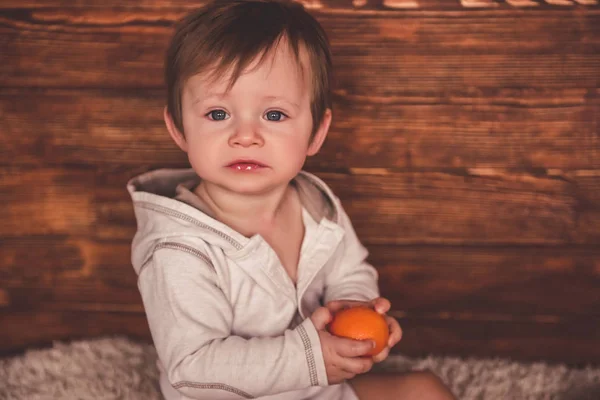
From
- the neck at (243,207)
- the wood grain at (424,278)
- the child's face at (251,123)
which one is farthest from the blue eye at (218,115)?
the wood grain at (424,278)

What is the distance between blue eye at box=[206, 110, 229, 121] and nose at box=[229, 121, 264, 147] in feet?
0.10

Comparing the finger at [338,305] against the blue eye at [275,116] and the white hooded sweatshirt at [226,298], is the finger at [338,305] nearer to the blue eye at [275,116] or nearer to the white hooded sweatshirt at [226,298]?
the white hooded sweatshirt at [226,298]

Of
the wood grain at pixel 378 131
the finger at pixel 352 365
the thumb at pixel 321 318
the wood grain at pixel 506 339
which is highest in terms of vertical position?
the wood grain at pixel 378 131

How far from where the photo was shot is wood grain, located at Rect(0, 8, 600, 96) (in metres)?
1.35

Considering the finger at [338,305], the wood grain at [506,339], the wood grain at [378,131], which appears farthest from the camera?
the wood grain at [506,339]

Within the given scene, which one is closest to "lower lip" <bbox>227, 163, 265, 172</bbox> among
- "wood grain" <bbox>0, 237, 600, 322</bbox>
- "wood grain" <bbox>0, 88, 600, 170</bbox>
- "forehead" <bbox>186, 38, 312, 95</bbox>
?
"forehead" <bbox>186, 38, 312, 95</bbox>

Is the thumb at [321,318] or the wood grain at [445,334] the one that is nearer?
the thumb at [321,318]

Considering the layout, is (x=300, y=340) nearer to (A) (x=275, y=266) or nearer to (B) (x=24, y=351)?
(A) (x=275, y=266)

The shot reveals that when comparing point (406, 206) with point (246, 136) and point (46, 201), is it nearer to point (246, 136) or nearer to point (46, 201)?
point (246, 136)

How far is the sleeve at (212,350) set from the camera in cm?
105

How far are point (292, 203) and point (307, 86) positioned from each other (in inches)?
9.8

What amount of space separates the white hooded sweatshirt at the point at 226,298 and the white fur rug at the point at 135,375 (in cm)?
20

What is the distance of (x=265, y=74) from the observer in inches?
42.5

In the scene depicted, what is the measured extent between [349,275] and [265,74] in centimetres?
44
